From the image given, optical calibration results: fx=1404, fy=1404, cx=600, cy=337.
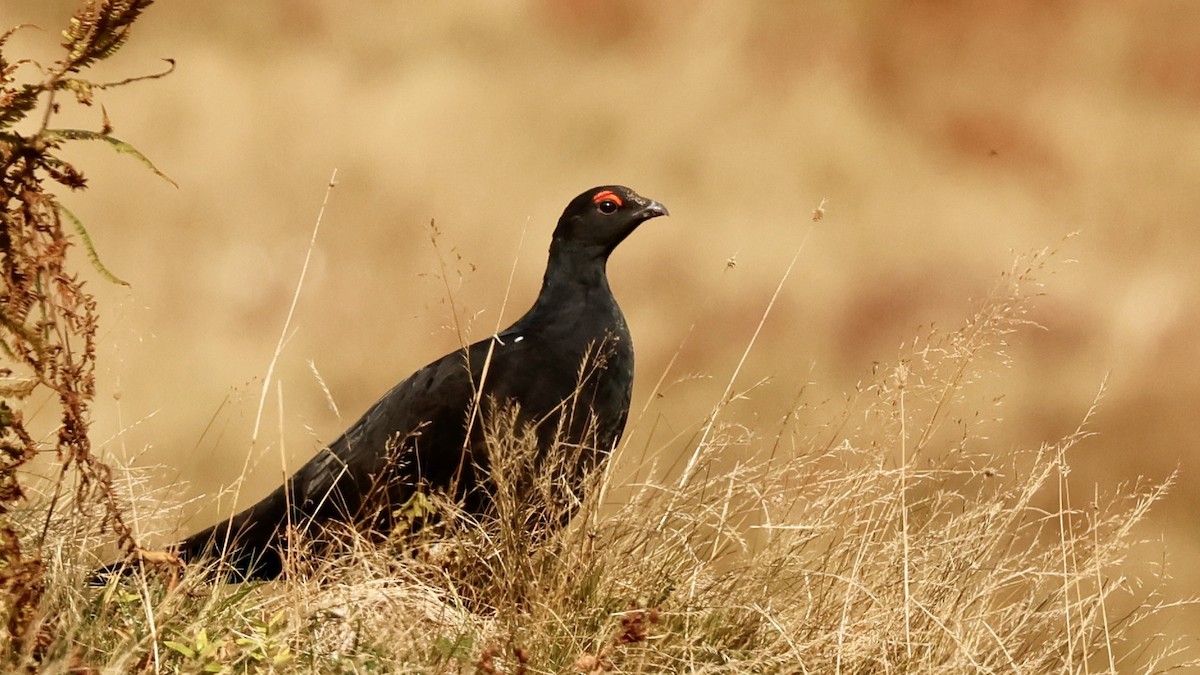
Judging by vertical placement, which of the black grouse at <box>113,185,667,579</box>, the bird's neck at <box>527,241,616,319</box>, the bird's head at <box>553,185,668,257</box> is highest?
the bird's head at <box>553,185,668,257</box>

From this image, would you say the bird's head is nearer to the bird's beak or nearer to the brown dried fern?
the bird's beak

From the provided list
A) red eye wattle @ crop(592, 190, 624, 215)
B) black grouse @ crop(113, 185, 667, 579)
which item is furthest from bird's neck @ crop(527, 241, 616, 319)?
red eye wattle @ crop(592, 190, 624, 215)

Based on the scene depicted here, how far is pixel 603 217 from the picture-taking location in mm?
5270

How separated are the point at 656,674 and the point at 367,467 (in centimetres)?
183

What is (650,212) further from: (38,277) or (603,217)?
(38,277)

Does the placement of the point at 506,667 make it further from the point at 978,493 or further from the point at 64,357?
the point at 978,493

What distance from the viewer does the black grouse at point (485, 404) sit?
4.71 meters

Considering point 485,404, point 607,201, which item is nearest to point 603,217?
point 607,201

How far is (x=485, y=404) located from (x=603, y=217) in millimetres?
894

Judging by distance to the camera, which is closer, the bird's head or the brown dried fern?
the brown dried fern

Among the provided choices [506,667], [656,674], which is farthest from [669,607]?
[506,667]

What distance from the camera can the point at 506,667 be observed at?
3283 mm

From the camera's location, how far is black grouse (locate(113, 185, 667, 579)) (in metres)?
4.71

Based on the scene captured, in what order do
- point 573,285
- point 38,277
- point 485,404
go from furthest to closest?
point 573,285 → point 485,404 → point 38,277
